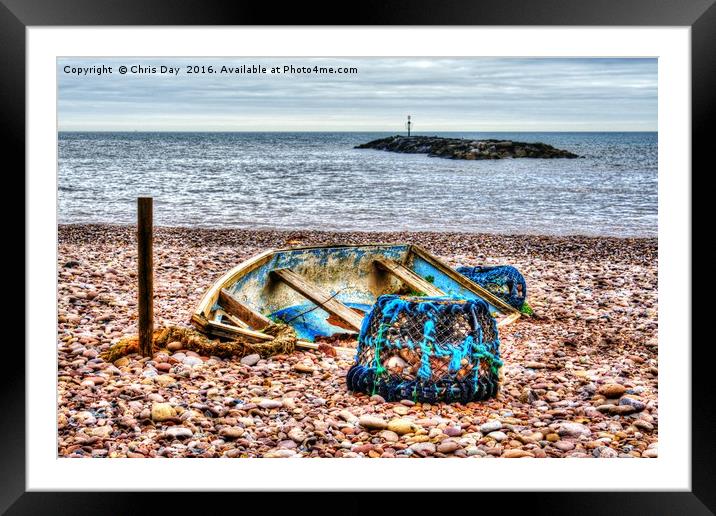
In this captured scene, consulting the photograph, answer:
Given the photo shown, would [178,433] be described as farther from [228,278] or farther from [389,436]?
[228,278]

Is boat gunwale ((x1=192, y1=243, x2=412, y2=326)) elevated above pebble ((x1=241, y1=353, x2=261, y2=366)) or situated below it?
above

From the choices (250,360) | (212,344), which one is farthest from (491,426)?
(212,344)

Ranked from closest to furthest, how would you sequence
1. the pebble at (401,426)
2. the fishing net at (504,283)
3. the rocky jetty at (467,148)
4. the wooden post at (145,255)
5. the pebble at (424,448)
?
the pebble at (424,448)
the pebble at (401,426)
the wooden post at (145,255)
the fishing net at (504,283)
the rocky jetty at (467,148)

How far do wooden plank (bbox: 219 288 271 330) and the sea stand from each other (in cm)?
1131

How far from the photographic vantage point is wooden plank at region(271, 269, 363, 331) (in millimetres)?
6783

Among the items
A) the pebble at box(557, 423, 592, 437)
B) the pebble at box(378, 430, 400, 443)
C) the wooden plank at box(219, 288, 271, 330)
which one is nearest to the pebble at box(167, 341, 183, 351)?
the wooden plank at box(219, 288, 271, 330)

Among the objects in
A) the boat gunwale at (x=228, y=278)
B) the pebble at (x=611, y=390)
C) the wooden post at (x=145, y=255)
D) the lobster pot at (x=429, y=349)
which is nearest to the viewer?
the lobster pot at (x=429, y=349)

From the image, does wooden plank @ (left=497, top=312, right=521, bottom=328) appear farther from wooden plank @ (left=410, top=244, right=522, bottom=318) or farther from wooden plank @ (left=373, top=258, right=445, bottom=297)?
wooden plank @ (left=373, top=258, right=445, bottom=297)

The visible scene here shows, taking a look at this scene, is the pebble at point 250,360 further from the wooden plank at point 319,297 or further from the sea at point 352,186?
the sea at point 352,186

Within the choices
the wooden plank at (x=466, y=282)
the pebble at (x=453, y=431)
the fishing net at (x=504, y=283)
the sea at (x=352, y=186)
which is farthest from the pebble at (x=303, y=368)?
the sea at (x=352, y=186)

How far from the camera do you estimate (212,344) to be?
240 inches
